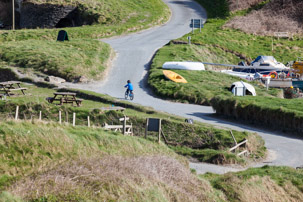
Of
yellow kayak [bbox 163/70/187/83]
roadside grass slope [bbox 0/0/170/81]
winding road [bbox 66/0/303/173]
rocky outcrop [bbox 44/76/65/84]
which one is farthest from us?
roadside grass slope [bbox 0/0/170/81]

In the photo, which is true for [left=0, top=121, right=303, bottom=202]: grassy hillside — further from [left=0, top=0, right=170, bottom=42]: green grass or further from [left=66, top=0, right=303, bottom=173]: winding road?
[left=0, top=0, right=170, bottom=42]: green grass

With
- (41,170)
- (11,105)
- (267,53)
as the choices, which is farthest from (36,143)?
(267,53)

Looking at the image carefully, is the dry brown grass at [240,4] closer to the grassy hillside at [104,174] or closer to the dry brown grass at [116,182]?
the grassy hillside at [104,174]

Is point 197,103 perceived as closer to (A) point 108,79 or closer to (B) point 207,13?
(A) point 108,79

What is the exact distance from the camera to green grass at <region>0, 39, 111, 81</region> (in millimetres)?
48875

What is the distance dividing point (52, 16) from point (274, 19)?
31.6m

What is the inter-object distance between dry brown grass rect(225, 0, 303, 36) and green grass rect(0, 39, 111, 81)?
1042 inches

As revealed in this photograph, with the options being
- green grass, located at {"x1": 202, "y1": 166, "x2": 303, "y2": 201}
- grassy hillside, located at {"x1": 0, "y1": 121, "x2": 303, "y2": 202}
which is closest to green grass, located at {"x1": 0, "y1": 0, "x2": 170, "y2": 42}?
grassy hillside, located at {"x1": 0, "y1": 121, "x2": 303, "y2": 202}

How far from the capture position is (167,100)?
141 ft

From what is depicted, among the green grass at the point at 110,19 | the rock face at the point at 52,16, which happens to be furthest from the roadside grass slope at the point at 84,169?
the rock face at the point at 52,16

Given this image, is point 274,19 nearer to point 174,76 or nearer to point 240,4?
point 240,4

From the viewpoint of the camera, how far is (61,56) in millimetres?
52125

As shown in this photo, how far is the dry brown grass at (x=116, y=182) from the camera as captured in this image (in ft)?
52.0

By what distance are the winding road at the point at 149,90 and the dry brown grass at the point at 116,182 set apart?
6.59 meters
